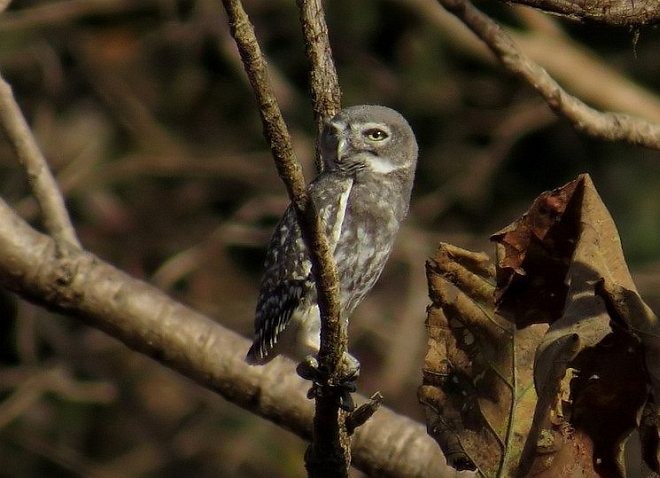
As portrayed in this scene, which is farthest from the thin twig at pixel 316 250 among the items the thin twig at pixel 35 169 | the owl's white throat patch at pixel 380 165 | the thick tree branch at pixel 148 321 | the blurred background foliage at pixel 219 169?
the blurred background foliage at pixel 219 169

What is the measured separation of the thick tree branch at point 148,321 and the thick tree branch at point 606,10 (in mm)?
1367

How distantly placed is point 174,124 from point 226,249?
0.93 m

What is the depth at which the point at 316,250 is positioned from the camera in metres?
2.45

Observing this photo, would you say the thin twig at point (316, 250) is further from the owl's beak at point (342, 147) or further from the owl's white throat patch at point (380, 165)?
the owl's white throat patch at point (380, 165)

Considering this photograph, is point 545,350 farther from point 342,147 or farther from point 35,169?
point 35,169

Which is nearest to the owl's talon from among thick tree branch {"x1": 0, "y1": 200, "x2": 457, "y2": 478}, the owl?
thick tree branch {"x1": 0, "y1": 200, "x2": 457, "y2": 478}

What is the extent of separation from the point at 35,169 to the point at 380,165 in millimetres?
1150

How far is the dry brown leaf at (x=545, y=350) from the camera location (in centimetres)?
224

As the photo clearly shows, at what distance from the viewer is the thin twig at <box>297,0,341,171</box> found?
8.68ft

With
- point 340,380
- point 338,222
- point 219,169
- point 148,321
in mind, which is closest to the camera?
point 340,380

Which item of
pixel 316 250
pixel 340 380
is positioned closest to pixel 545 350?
pixel 316 250

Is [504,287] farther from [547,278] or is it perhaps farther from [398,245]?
Result: [398,245]

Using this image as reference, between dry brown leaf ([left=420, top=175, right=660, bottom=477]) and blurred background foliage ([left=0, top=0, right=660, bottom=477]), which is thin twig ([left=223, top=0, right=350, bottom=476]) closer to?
dry brown leaf ([left=420, top=175, right=660, bottom=477])

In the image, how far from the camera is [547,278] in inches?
96.0
